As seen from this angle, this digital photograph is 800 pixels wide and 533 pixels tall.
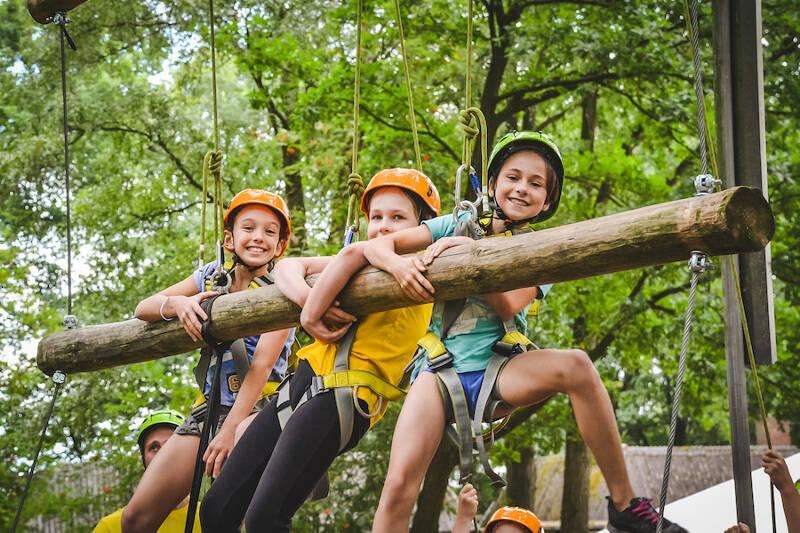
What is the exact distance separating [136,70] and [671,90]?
7660 mm

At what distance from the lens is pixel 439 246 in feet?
10.6

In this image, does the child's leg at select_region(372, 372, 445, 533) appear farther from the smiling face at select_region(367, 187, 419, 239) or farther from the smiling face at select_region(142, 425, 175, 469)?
the smiling face at select_region(142, 425, 175, 469)

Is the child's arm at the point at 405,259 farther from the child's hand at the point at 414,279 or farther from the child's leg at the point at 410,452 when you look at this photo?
the child's leg at the point at 410,452

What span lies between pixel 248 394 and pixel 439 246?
3.90 feet

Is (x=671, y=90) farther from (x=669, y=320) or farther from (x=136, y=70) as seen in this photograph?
(x=136, y=70)

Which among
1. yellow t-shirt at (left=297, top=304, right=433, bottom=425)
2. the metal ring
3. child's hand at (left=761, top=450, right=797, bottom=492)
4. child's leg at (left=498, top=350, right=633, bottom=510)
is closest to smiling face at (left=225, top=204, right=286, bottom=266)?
yellow t-shirt at (left=297, top=304, right=433, bottom=425)

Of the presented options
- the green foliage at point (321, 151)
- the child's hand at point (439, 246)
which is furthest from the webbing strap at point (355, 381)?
the green foliage at point (321, 151)

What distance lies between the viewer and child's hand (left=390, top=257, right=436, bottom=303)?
319 centimetres

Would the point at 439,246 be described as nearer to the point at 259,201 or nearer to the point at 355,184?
the point at 355,184

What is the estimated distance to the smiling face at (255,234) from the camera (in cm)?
411

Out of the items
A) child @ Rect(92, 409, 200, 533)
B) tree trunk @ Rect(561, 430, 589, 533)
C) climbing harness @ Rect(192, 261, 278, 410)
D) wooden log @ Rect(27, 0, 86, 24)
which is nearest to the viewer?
climbing harness @ Rect(192, 261, 278, 410)

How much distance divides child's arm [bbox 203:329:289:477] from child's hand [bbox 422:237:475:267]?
977 millimetres

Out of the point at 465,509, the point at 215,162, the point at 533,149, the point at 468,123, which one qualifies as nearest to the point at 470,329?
the point at 533,149

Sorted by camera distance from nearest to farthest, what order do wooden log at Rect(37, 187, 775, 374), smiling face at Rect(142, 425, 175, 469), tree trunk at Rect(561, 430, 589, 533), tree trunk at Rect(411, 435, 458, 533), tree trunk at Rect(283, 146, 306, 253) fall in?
wooden log at Rect(37, 187, 775, 374) → smiling face at Rect(142, 425, 175, 469) → tree trunk at Rect(411, 435, 458, 533) → tree trunk at Rect(283, 146, 306, 253) → tree trunk at Rect(561, 430, 589, 533)
